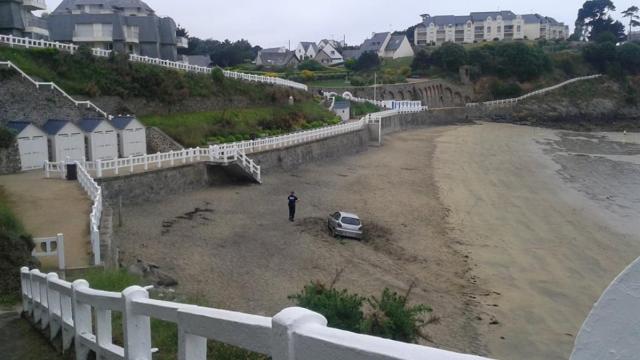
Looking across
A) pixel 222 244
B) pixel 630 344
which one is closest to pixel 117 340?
pixel 630 344

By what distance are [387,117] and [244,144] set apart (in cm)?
2801

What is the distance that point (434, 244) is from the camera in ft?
64.0

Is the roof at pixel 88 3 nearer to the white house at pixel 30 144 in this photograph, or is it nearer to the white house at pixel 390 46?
the white house at pixel 30 144

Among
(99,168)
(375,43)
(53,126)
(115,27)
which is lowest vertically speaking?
(99,168)

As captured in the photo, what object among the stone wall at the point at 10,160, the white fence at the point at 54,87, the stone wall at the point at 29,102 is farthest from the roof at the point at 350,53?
the stone wall at the point at 10,160

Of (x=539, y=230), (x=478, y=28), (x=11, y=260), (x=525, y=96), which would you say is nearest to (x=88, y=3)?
(x=539, y=230)

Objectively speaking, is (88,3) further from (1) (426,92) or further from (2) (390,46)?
(2) (390,46)

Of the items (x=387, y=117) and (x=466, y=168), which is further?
(x=387, y=117)

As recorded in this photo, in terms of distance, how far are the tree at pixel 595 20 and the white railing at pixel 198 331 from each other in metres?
134

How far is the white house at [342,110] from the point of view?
169 feet

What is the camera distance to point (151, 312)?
4.11 metres

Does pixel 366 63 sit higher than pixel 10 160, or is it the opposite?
pixel 366 63

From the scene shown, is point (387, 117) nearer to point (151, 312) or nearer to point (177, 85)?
point (177, 85)

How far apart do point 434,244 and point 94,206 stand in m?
10.4
